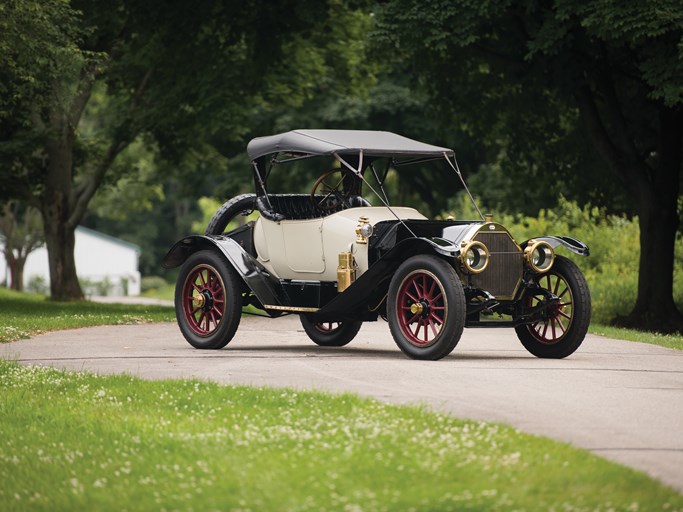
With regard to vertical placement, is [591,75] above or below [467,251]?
above

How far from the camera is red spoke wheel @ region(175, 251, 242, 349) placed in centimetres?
1496

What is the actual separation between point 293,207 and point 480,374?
429cm

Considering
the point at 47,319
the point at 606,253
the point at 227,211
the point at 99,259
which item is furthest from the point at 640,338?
the point at 99,259

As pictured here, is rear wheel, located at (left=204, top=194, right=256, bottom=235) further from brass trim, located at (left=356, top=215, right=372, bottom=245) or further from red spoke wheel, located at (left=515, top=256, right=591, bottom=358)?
red spoke wheel, located at (left=515, top=256, right=591, bottom=358)

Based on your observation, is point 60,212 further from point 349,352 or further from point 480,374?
point 480,374

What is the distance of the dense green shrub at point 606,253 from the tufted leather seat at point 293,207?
12.6 meters

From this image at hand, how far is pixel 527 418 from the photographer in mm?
9484

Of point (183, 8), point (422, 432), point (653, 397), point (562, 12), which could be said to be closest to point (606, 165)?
point (562, 12)

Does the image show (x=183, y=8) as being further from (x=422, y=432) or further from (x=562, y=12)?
(x=422, y=432)

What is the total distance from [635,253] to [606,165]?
14.2 ft

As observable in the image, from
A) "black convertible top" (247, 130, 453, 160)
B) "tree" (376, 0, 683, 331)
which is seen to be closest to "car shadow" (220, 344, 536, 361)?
"black convertible top" (247, 130, 453, 160)

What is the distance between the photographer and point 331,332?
16.3m

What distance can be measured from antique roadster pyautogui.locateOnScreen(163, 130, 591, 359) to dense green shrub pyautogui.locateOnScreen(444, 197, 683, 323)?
12.7 metres

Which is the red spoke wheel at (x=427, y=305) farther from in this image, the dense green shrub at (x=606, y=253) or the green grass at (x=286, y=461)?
the dense green shrub at (x=606, y=253)
